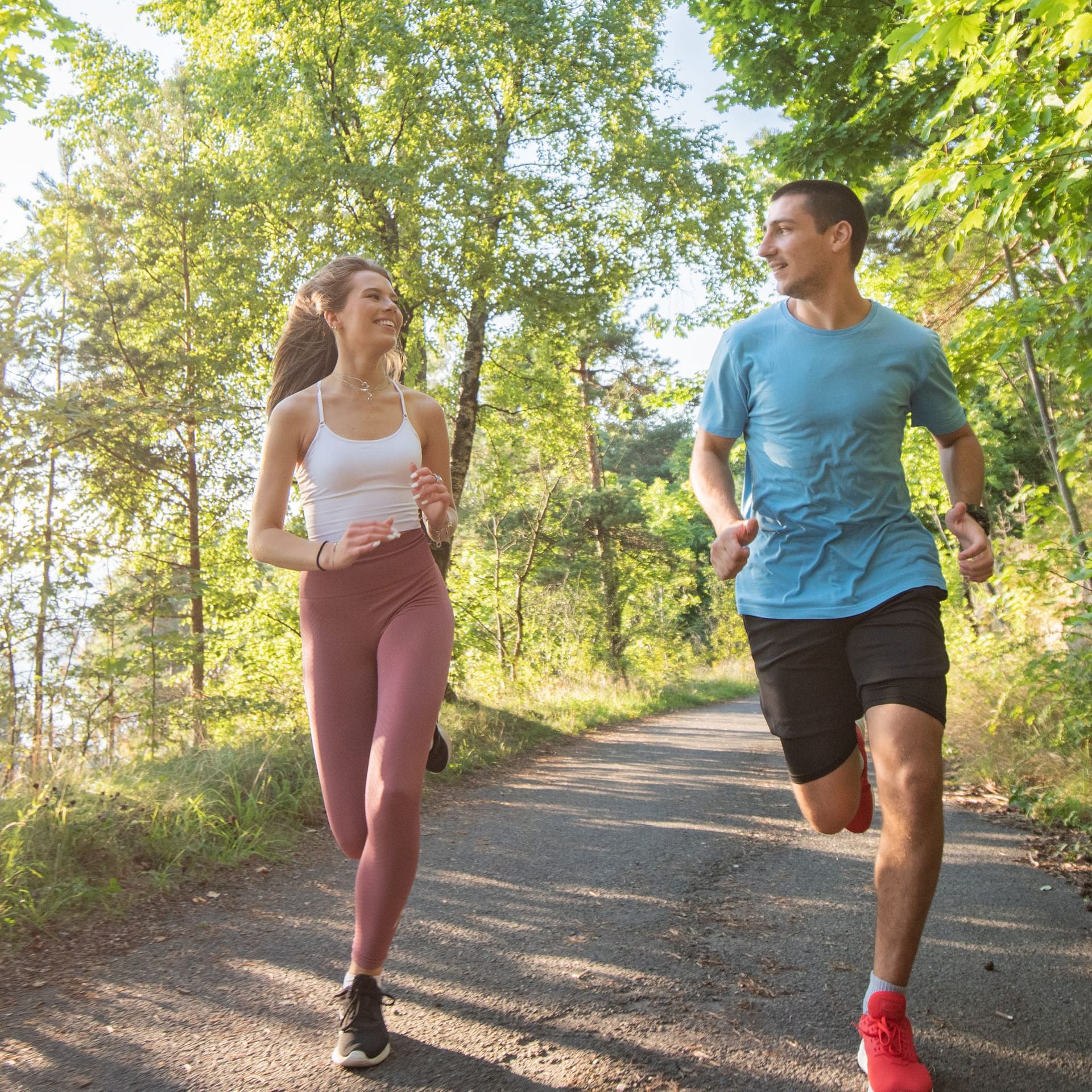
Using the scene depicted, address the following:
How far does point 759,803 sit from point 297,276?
342 inches

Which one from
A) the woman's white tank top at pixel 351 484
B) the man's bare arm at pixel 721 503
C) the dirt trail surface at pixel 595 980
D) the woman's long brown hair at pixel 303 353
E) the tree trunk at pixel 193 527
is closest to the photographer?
the dirt trail surface at pixel 595 980

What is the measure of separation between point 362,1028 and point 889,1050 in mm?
1404

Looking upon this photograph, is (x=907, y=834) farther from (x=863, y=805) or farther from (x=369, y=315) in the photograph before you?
(x=369, y=315)

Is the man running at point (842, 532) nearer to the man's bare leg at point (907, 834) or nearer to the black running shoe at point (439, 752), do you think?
the man's bare leg at point (907, 834)

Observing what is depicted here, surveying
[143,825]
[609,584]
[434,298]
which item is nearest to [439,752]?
[143,825]

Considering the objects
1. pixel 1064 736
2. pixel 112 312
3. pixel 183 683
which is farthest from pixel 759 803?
pixel 112 312

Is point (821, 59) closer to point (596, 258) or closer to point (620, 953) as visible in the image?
point (596, 258)

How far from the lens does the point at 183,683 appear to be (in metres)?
12.2

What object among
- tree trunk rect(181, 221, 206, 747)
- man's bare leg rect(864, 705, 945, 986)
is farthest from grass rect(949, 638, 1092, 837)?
tree trunk rect(181, 221, 206, 747)

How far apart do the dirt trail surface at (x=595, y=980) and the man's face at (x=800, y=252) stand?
7.48 ft

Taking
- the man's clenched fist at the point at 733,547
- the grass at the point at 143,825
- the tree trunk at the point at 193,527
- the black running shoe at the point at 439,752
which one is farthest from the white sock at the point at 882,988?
the tree trunk at the point at 193,527

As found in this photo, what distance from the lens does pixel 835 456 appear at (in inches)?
115

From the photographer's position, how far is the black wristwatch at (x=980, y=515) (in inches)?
117

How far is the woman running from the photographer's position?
2805mm
